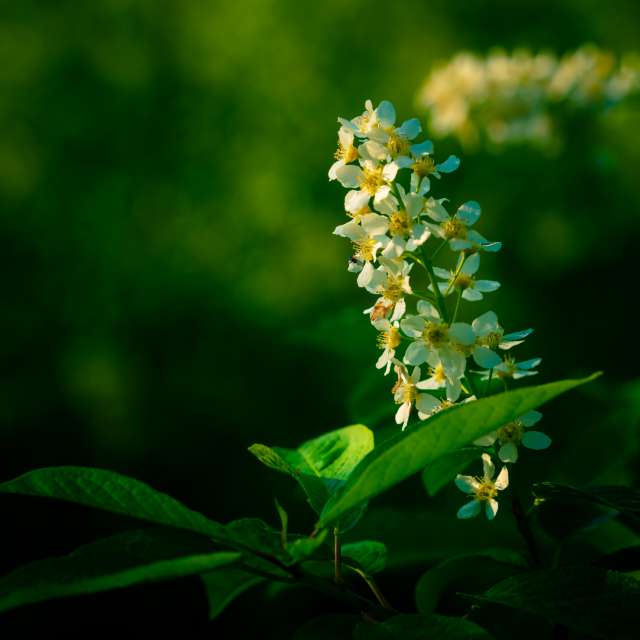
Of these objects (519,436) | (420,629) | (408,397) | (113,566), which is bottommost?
(420,629)

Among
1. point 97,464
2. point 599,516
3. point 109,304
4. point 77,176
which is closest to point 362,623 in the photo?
point 599,516

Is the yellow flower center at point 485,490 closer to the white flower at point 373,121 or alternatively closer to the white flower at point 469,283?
the white flower at point 469,283

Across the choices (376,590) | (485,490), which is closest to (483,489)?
(485,490)

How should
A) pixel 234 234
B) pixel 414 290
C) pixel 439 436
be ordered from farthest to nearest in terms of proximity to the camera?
pixel 234 234
pixel 414 290
pixel 439 436

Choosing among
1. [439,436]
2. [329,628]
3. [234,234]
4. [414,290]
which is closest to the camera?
[439,436]

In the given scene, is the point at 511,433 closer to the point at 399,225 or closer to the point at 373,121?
the point at 399,225

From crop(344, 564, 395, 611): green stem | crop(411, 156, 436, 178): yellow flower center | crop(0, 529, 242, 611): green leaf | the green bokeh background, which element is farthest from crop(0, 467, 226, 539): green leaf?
the green bokeh background

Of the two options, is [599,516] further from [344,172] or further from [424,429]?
[344,172]
